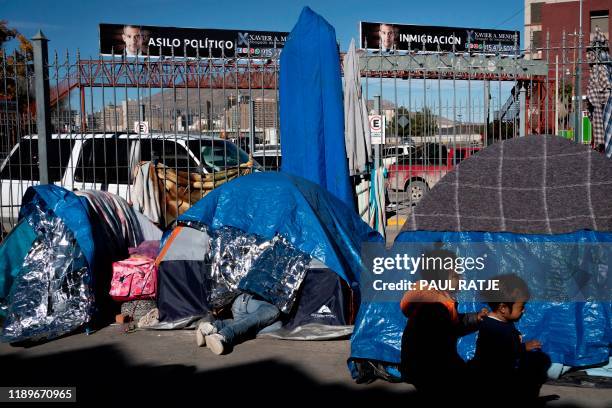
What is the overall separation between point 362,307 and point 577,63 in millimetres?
4339

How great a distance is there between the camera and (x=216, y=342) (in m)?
5.79

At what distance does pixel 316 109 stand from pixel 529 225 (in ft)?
10.9

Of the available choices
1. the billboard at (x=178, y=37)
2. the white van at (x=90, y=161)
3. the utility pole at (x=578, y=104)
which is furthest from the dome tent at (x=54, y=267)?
the billboard at (x=178, y=37)

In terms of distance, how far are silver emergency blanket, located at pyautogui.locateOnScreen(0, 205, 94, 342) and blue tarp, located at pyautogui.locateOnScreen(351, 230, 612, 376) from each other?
3.02m

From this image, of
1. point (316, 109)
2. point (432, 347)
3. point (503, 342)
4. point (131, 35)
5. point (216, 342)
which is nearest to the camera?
point (432, 347)

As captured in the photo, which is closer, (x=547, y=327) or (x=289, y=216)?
(x=547, y=327)

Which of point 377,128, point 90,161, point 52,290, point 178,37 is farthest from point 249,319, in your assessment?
point 178,37

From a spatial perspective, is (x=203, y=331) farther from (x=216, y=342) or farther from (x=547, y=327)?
(x=547, y=327)

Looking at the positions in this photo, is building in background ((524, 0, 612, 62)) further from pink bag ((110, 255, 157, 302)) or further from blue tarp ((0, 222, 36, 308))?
blue tarp ((0, 222, 36, 308))

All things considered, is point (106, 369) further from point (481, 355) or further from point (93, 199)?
point (481, 355)

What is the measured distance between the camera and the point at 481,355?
4188 mm

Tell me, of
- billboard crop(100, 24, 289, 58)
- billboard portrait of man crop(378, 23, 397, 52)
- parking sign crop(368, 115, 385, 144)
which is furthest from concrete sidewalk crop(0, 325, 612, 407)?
billboard portrait of man crop(378, 23, 397, 52)

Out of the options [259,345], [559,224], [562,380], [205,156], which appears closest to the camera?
[562,380]

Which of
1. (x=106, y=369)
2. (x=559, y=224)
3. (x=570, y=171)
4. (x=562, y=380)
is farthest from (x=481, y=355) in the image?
(x=106, y=369)
